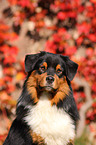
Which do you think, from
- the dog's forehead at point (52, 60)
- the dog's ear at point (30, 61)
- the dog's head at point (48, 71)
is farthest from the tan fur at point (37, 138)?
the dog's forehead at point (52, 60)

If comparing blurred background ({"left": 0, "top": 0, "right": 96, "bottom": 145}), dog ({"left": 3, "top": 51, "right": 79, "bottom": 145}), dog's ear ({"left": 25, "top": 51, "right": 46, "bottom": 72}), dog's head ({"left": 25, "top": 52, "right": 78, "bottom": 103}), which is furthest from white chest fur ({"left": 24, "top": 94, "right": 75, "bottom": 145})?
blurred background ({"left": 0, "top": 0, "right": 96, "bottom": 145})

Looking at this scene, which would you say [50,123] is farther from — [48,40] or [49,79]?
[48,40]

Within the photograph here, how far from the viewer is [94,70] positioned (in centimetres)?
740

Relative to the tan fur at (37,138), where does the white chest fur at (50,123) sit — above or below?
above

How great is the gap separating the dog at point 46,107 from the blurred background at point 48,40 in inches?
136

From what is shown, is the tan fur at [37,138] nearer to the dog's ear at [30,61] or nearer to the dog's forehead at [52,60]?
the dog's ear at [30,61]

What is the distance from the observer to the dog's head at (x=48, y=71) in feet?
11.9

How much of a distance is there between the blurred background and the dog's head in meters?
3.41

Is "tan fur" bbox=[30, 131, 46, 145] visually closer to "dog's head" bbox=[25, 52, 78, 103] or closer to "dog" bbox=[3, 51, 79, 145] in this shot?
"dog" bbox=[3, 51, 79, 145]

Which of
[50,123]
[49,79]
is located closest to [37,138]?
[50,123]

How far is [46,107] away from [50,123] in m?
0.27

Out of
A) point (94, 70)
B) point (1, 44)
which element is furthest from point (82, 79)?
point (1, 44)

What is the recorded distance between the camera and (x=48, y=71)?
3.72 meters

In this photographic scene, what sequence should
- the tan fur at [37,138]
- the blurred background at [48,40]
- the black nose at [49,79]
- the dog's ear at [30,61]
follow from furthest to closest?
1. the blurred background at [48,40]
2. the dog's ear at [30,61]
3. the black nose at [49,79]
4. the tan fur at [37,138]
